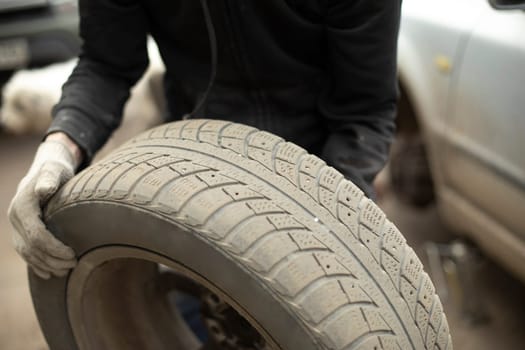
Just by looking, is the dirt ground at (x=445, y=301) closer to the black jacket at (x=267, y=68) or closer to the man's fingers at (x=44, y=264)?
the black jacket at (x=267, y=68)

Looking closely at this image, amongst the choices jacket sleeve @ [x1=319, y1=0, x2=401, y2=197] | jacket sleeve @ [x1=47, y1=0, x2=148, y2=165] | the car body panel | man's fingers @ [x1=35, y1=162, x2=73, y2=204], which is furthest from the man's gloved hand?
the car body panel

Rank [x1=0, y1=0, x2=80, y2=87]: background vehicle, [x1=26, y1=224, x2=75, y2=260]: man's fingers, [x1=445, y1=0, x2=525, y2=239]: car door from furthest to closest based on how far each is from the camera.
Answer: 1. [x1=0, y1=0, x2=80, y2=87]: background vehicle
2. [x1=445, y1=0, x2=525, y2=239]: car door
3. [x1=26, y1=224, x2=75, y2=260]: man's fingers

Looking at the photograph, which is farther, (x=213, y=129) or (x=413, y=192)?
(x=413, y=192)

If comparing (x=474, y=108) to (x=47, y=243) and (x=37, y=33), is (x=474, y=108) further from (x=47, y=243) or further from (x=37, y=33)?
(x=37, y=33)

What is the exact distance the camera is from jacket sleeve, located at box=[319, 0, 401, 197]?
1.32 metres

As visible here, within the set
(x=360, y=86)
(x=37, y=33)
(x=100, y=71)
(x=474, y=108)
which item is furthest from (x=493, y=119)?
(x=37, y=33)

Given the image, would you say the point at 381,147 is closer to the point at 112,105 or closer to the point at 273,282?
the point at 273,282

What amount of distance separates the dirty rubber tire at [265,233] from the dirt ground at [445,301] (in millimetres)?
1570

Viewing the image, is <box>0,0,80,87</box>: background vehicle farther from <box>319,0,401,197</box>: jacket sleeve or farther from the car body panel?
<box>319,0,401,197</box>: jacket sleeve

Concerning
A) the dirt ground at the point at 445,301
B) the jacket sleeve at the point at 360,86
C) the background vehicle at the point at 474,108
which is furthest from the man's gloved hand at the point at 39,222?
the dirt ground at the point at 445,301

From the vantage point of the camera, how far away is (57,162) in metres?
1.35

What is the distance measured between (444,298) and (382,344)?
188 centimetres

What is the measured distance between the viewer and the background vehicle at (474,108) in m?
A: 2.03

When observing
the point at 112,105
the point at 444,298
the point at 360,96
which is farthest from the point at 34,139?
the point at 360,96
